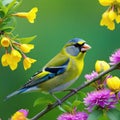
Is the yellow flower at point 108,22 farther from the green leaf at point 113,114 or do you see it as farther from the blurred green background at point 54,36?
the blurred green background at point 54,36

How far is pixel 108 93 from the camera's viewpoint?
93.4 inches

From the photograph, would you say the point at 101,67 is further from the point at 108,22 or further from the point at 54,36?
the point at 54,36

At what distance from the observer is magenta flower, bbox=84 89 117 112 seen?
236 centimetres

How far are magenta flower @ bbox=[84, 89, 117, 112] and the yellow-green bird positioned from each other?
0.45m

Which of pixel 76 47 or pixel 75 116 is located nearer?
pixel 75 116

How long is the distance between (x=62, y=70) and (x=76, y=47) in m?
0.11

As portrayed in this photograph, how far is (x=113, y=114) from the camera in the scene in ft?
7.59

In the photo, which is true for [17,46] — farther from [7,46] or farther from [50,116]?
[50,116]

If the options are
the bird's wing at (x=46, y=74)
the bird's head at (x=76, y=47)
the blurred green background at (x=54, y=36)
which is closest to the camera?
the bird's wing at (x=46, y=74)

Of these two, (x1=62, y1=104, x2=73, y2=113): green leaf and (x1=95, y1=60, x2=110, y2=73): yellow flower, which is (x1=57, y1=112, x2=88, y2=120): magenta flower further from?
(x1=95, y1=60, x2=110, y2=73): yellow flower

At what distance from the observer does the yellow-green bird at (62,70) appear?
290cm

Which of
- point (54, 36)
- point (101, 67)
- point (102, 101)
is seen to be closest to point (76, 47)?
point (101, 67)

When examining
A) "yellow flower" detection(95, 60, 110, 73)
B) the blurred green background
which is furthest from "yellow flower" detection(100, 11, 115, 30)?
the blurred green background

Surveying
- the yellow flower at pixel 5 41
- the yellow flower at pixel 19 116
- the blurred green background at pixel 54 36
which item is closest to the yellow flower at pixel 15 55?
the yellow flower at pixel 5 41
